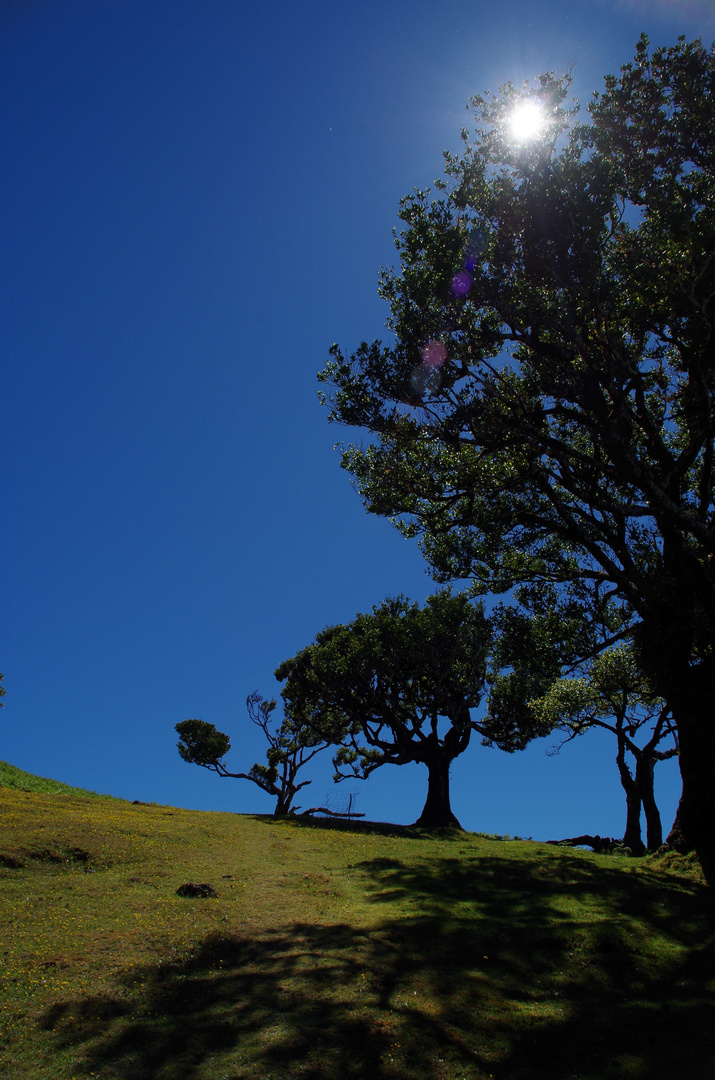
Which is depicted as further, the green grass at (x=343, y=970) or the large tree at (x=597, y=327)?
the large tree at (x=597, y=327)

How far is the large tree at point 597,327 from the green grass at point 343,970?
22.1 feet

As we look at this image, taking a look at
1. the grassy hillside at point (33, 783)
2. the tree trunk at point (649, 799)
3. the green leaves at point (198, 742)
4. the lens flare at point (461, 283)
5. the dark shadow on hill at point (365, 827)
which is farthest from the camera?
the green leaves at point (198, 742)

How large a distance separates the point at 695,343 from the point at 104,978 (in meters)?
18.4

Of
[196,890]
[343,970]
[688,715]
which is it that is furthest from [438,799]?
[343,970]

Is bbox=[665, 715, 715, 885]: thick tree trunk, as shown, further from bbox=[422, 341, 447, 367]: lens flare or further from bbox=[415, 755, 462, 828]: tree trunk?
bbox=[415, 755, 462, 828]: tree trunk

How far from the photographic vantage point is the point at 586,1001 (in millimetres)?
8391

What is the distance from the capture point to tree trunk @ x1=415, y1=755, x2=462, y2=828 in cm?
3425

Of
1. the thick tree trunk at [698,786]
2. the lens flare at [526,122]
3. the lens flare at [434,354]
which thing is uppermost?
the lens flare at [526,122]

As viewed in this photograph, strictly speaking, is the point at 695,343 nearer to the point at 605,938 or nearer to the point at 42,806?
the point at 605,938

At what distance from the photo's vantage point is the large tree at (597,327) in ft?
50.5

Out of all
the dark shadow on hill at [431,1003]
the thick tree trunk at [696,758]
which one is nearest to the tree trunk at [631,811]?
the thick tree trunk at [696,758]

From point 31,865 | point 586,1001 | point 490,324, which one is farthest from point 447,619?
point 586,1001

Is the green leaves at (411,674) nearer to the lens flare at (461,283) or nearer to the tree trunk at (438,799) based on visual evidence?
the tree trunk at (438,799)

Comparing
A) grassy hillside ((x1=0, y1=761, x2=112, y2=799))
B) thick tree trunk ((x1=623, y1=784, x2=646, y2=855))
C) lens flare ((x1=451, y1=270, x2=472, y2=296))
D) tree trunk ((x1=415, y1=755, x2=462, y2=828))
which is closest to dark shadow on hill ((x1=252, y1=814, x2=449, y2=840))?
tree trunk ((x1=415, y1=755, x2=462, y2=828))
